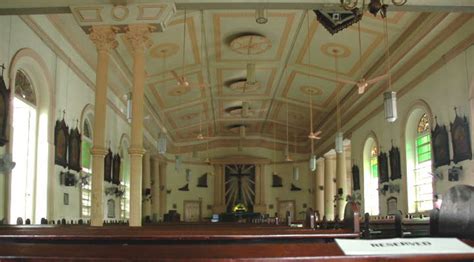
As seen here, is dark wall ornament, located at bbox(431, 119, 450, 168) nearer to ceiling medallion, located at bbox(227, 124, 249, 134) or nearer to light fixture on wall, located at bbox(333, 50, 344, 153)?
light fixture on wall, located at bbox(333, 50, 344, 153)

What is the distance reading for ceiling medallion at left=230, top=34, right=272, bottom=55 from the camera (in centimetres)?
1342

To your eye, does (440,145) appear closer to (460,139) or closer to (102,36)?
(460,139)

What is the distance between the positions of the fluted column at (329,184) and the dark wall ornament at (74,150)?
13.1m

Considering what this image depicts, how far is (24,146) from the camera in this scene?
10.2 metres

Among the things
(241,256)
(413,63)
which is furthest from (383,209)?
(241,256)

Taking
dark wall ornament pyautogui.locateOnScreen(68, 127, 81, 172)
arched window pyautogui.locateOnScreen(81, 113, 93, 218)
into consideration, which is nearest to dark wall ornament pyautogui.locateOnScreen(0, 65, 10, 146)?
dark wall ornament pyautogui.locateOnScreen(68, 127, 81, 172)

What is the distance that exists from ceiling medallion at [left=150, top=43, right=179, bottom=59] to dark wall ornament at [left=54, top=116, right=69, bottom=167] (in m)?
3.35

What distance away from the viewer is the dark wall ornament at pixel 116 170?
15.1 m

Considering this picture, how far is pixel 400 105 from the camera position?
14.1 metres

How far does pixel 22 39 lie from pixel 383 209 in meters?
10.9

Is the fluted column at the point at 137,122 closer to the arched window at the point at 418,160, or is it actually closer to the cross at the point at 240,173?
the arched window at the point at 418,160

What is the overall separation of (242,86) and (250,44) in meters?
4.35

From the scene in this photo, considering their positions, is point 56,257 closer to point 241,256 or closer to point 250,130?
point 241,256

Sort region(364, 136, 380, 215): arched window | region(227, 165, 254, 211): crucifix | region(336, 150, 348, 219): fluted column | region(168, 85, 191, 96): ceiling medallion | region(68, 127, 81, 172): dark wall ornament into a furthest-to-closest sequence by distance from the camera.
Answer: region(227, 165, 254, 211): crucifix → region(336, 150, 348, 219): fluted column → region(168, 85, 191, 96): ceiling medallion → region(364, 136, 380, 215): arched window → region(68, 127, 81, 172): dark wall ornament
